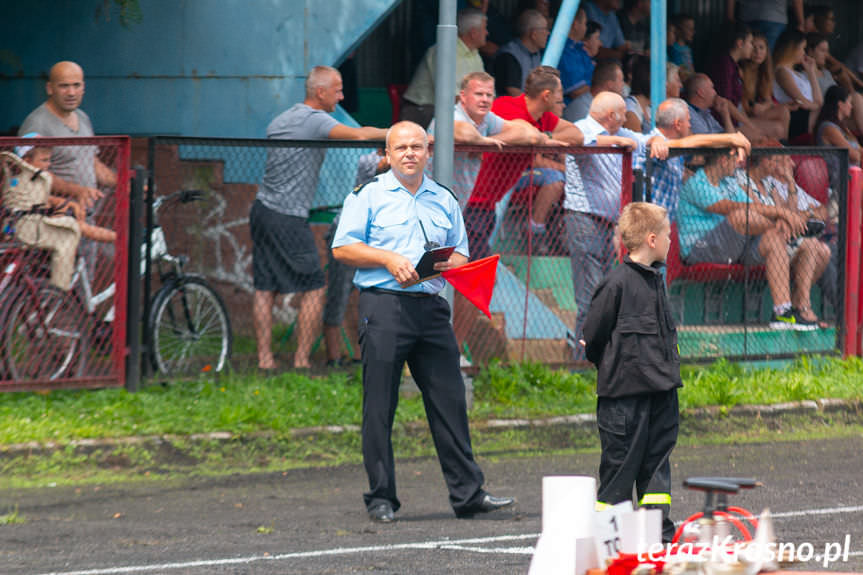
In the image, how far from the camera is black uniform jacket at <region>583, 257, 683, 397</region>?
7.05 metres

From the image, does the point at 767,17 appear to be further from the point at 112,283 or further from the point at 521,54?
the point at 112,283

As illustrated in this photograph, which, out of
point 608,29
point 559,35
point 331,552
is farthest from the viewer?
point 608,29

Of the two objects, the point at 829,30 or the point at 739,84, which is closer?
the point at 739,84

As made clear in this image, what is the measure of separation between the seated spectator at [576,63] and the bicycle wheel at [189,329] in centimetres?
516

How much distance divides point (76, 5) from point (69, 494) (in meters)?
6.63

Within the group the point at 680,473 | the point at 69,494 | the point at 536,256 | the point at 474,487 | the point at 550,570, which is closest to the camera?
the point at 550,570

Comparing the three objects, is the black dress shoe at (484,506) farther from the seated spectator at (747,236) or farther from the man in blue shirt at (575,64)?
the man in blue shirt at (575,64)

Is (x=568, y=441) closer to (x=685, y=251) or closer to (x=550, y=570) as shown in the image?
(x=685, y=251)

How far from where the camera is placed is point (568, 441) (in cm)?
1096

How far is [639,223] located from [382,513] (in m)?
2.15

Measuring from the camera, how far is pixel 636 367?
7.06 m

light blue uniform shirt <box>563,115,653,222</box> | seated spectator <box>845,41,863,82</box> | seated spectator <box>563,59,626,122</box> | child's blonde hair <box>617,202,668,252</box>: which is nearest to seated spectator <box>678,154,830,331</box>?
light blue uniform shirt <box>563,115,653,222</box>

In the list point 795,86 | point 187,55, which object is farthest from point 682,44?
point 187,55

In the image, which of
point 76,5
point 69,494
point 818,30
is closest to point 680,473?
point 69,494
